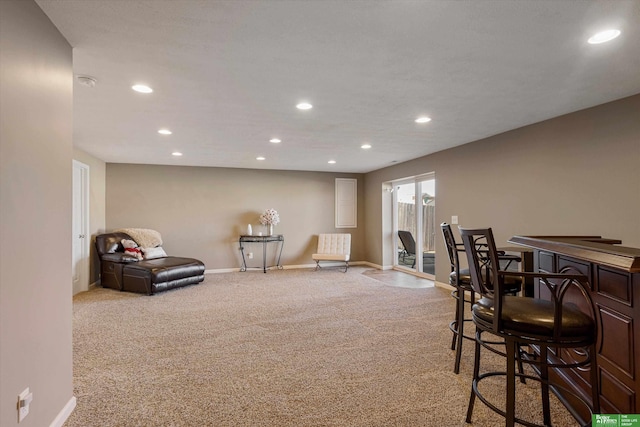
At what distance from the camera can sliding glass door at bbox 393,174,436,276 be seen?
264 inches

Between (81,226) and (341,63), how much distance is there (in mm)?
5342

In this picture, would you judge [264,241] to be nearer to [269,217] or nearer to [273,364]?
[269,217]

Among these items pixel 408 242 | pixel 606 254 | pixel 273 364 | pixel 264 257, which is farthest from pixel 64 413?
pixel 408 242

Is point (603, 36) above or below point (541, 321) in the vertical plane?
above

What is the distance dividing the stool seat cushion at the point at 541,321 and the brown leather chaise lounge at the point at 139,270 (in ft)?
16.2

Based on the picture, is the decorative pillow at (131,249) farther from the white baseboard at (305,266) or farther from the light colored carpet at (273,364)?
the white baseboard at (305,266)

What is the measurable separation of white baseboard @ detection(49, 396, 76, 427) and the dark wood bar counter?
287cm

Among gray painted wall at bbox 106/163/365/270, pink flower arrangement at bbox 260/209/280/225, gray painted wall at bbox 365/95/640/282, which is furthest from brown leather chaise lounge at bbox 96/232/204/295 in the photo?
gray painted wall at bbox 365/95/640/282

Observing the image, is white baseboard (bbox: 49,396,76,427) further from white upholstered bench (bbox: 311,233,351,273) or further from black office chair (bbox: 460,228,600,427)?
white upholstered bench (bbox: 311,233,351,273)

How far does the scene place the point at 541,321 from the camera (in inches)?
59.9

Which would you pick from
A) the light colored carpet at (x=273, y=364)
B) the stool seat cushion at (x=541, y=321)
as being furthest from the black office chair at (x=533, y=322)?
the light colored carpet at (x=273, y=364)

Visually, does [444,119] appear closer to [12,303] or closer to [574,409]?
[574,409]

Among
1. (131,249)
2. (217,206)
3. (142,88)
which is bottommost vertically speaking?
(131,249)

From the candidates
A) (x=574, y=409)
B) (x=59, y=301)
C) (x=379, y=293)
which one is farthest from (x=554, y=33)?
(x=379, y=293)
